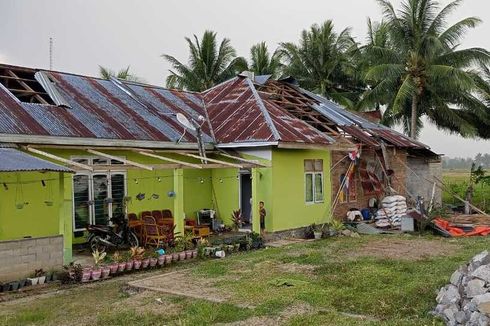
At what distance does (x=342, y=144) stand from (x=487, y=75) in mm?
13992

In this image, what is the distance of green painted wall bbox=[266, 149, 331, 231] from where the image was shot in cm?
1516

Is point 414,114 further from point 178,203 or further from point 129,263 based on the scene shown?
point 129,263

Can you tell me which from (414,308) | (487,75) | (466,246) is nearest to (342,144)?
(466,246)

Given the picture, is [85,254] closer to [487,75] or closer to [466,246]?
[466,246]

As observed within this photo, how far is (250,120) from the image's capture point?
16.3 meters

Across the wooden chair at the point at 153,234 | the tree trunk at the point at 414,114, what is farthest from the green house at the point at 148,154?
the tree trunk at the point at 414,114

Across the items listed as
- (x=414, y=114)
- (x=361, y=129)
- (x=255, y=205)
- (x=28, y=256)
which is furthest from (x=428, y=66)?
(x=28, y=256)

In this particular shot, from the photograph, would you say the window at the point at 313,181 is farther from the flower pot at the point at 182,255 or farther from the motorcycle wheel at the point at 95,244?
the motorcycle wheel at the point at 95,244

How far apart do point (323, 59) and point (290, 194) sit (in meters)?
18.2

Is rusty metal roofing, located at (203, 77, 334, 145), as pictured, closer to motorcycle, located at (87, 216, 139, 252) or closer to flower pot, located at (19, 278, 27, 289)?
motorcycle, located at (87, 216, 139, 252)

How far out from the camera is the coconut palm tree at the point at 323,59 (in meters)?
31.9

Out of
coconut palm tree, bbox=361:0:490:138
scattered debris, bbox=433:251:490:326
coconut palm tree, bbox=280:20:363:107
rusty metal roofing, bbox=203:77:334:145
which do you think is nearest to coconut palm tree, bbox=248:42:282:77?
coconut palm tree, bbox=280:20:363:107

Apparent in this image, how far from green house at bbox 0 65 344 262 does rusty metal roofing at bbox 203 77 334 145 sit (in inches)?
1.9

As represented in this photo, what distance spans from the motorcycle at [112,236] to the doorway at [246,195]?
15.2 ft
